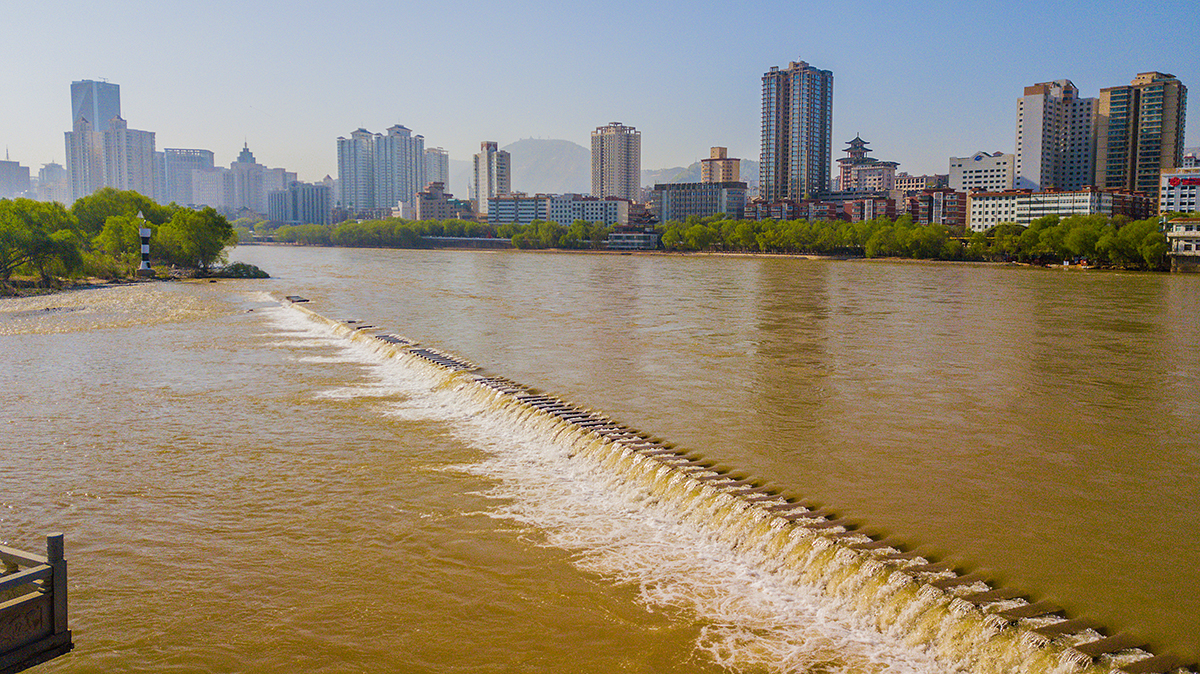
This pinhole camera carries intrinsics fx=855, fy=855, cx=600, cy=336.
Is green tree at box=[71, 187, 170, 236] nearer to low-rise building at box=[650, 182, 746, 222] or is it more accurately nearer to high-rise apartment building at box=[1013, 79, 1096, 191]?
low-rise building at box=[650, 182, 746, 222]

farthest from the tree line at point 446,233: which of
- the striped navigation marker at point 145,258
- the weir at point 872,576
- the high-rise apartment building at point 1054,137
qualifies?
the weir at point 872,576

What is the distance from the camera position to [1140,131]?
12900 cm

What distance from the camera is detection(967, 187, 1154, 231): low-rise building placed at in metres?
99.9

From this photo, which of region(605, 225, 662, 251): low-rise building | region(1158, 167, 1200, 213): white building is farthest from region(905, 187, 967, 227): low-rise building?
region(605, 225, 662, 251): low-rise building

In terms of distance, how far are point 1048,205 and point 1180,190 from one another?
13463mm

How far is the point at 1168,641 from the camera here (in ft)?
21.8

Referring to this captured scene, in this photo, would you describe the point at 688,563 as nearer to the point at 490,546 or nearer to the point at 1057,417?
the point at 490,546

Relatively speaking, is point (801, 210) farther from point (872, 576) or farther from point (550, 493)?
point (872, 576)

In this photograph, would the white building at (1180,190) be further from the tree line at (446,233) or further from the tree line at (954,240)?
the tree line at (446,233)

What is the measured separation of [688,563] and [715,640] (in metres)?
1.48

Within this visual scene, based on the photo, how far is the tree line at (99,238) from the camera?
40.2 m

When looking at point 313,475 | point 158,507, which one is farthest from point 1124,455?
point 158,507

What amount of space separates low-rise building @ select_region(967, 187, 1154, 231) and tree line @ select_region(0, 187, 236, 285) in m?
84.8

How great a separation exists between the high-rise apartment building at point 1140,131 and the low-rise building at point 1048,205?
20018mm
